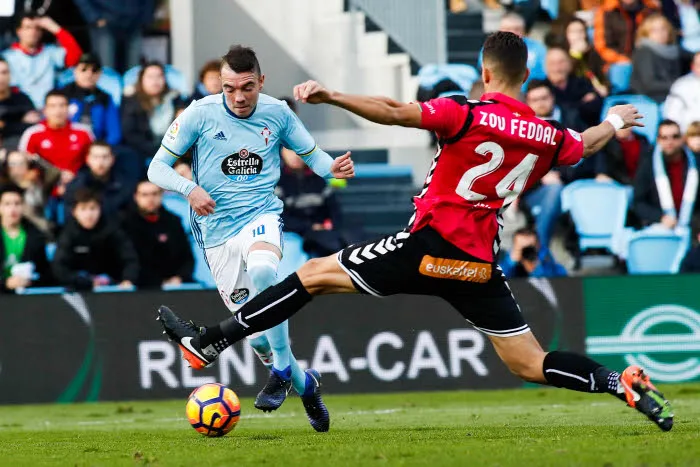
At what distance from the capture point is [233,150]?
9070mm

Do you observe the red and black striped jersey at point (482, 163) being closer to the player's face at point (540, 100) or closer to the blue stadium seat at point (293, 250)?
the blue stadium seat at point (293, 250)

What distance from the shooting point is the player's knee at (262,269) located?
8.62 m

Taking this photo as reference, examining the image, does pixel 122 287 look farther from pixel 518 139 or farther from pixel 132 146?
pixel 518 139

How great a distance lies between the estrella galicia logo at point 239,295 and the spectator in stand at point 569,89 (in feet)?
24.7

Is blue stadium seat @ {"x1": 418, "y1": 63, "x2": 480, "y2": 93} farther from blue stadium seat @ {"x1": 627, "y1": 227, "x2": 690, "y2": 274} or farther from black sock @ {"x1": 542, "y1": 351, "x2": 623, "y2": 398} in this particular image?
black sock @ {"x1": 542, "y1": 351, "x2": 623, "y2": 398}

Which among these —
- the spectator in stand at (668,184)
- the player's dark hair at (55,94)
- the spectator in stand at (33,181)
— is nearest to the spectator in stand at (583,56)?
the spectator in stand at (668,184)

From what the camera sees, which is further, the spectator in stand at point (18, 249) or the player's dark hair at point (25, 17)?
the player's dark hair at point (25, 17)

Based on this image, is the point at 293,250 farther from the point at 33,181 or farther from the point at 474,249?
the point at 474,249

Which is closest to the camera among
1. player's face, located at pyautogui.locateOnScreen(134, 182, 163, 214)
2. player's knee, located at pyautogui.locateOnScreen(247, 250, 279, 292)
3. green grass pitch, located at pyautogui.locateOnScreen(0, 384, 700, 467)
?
green grass pitch, located at pyautogui.locateOnScreen(0, 384, 700, 467)

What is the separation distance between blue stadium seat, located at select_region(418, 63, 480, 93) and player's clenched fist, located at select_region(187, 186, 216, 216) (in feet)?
27.0

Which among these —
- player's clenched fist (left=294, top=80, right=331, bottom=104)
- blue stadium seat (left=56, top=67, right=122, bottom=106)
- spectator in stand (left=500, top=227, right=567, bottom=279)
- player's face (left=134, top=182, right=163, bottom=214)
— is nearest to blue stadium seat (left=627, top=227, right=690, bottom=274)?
spectator in stand (left=500, top=227, right=567, bottom=279)

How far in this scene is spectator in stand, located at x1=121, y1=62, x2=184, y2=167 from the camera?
50.3ft

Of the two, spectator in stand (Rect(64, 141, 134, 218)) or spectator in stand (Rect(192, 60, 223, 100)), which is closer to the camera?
spectator in stand (Rect(64, 141, 134, 218))

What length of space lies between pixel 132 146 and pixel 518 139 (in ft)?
28.5
